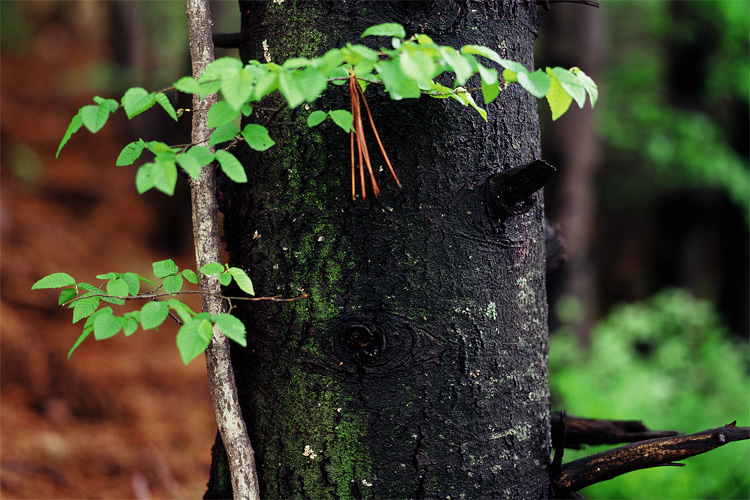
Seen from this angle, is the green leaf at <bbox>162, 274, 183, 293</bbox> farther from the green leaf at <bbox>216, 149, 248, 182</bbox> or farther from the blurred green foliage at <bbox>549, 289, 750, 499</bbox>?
the blurred green foliage at <bbox>549, 289, 750, 499</bbox>

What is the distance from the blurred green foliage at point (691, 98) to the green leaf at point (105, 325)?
574 centimetres

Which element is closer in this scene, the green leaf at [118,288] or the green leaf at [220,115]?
the green leaf at [220,115]

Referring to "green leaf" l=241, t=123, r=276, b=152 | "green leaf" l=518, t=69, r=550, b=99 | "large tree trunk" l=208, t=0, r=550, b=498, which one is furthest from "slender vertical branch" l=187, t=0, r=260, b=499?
"green leaf" l=518, t=69, r=550, b=99

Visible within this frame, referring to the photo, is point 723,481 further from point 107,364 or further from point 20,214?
point 20,214

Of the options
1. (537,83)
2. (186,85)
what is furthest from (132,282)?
(537,83)

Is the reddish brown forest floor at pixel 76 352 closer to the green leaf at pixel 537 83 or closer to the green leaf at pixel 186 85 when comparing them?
the green leaf at pixel 186 85

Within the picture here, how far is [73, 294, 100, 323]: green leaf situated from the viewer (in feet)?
3.38

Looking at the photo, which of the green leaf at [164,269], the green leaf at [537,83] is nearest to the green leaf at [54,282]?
the green leaf at [164,269]

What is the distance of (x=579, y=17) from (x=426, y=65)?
4.98 metres

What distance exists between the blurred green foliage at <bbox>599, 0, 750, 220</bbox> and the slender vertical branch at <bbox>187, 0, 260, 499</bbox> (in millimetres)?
5410

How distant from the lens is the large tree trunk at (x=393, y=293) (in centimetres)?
109

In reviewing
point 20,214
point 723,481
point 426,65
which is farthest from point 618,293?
point 426,65

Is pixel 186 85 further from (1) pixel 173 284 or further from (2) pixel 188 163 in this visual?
(1) pixel 173 284

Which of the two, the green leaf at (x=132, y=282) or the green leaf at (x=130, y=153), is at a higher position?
the green leaf at (x=130, y=153)
